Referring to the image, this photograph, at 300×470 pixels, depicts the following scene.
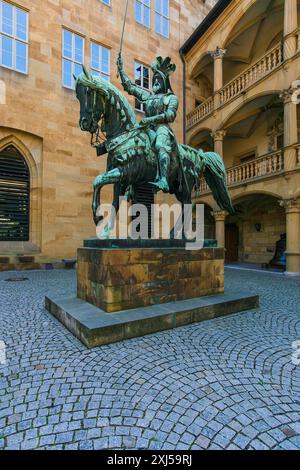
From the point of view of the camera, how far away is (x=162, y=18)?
547 inches

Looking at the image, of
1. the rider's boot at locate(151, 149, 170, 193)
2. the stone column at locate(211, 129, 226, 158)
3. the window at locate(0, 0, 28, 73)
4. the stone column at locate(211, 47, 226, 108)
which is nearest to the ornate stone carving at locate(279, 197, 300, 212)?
the stone column at locate(211, 129, 226, 158)

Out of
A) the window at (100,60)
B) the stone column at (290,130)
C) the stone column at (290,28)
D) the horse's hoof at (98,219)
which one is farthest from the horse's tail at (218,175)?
the window at (100,60)

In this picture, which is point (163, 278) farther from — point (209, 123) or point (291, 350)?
point (209, 123)

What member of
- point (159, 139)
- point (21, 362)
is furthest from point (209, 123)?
point (21, 362)

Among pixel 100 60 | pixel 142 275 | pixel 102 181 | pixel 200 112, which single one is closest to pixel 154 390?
pixel 142 275

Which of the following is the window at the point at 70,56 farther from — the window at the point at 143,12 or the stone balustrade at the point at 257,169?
the stone balustrade at the point at 257,169

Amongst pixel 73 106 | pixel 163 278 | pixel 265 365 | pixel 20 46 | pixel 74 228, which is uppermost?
pixel 20 46

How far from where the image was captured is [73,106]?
1058 centimetres

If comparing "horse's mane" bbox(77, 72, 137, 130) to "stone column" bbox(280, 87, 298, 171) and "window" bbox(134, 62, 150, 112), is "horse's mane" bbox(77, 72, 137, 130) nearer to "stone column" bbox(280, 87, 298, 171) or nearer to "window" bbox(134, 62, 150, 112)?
"stone column" bbox(280, 87, 298, 171)

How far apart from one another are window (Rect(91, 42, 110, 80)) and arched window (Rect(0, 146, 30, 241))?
5456mm

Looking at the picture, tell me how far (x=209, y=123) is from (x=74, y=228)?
28.6 feet

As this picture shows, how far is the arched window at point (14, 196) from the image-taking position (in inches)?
371

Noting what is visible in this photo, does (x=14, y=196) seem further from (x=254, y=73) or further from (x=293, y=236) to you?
(x=254, y=73)

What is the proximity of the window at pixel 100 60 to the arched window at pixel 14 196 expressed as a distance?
17.9 ft
